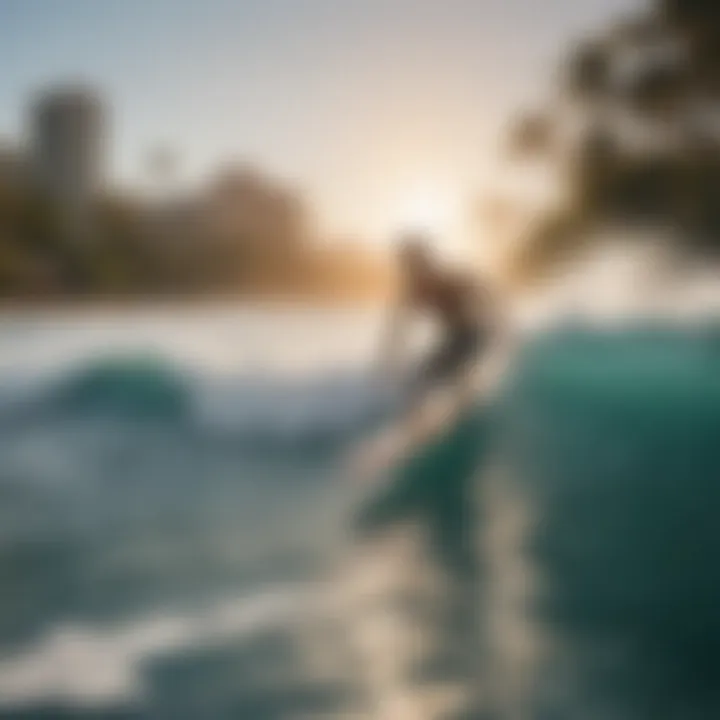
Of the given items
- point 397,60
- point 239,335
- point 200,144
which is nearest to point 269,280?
point 239,335

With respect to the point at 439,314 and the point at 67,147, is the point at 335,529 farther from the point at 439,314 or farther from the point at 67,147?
the point at 67,147

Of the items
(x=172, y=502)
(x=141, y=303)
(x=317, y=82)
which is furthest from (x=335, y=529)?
(x=317, y=82)

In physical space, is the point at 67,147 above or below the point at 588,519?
above

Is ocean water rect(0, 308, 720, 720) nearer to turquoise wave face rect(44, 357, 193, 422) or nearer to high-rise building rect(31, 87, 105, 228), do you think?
turquoise wave face rect(44, 357, 193, 422)

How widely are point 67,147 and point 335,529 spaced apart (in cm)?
54

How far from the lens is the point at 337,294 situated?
3.75 ft

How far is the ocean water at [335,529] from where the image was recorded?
1.03 m

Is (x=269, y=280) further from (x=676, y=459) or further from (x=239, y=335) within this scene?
(x=676, y=459)

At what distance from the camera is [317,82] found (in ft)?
3.84

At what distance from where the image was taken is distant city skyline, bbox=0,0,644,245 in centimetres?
114

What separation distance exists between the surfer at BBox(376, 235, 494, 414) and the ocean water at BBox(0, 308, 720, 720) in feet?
0.11

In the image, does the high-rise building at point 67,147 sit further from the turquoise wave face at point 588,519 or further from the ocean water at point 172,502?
the turquoise wave face at point 588,519

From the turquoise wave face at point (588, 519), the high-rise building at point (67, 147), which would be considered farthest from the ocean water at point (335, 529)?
the high-rise building at point (67, 147)

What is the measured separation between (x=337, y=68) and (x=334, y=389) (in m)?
0.37
